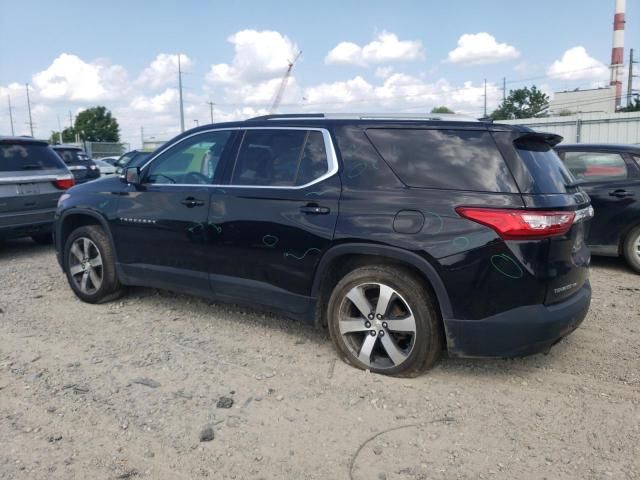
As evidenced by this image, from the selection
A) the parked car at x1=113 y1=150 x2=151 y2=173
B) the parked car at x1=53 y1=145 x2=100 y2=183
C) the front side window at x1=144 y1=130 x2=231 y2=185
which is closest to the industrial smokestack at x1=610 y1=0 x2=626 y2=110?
the parked car at x1=113 y1=150 x2=151 y2=173

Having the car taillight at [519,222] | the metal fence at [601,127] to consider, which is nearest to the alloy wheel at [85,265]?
the car taillight at [519,222]

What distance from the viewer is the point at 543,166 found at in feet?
11.6

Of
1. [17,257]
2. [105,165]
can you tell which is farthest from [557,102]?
[17,257]

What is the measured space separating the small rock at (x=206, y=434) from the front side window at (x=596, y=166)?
5.76 m

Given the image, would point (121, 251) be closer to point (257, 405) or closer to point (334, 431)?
point (257, 405)

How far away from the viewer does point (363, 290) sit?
3.74m

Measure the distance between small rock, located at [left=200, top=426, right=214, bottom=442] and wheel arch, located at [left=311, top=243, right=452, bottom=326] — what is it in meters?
1.19

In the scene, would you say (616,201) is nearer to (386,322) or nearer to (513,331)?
(513,331)

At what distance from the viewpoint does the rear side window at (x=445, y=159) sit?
3.39m

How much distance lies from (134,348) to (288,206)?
1681 millimetres

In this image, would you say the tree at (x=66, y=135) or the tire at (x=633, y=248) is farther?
the tree at (x=66, y=135)

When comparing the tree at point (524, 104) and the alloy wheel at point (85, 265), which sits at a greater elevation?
the tree at point (524, 104)

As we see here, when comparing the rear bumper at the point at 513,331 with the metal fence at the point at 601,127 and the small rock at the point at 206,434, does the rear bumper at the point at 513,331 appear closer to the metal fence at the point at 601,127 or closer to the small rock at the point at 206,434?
the small rock at the point at 206,434

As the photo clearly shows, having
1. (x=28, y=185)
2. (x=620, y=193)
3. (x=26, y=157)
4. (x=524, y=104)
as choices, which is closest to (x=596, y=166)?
(x=620, y=193)
